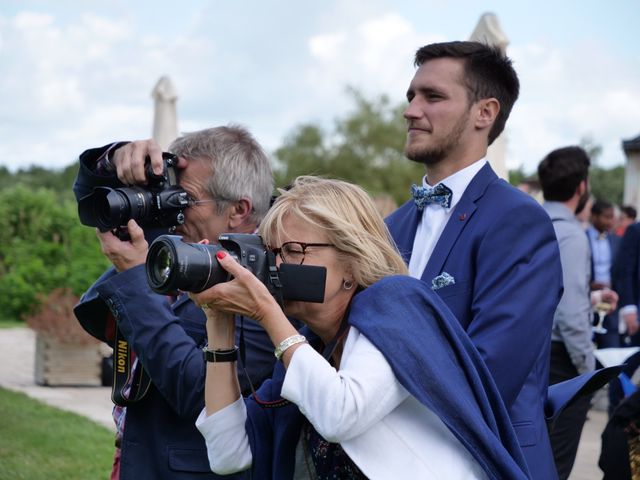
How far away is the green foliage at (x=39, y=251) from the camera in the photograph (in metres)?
14.9

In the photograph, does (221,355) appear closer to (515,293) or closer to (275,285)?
(275,285)

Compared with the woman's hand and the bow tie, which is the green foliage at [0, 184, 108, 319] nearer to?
the bow tie

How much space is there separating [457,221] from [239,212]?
2.32 feet

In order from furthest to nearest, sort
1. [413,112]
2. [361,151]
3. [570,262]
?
[361,151], [570,262], [413,112]

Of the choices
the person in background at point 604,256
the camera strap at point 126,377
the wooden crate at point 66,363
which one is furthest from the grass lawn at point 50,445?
the person in background at point 604,256

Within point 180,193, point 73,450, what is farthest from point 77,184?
point 73,450

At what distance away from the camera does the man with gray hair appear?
2.65 m

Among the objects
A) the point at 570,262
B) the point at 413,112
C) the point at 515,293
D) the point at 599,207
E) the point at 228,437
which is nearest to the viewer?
the point at 228,437

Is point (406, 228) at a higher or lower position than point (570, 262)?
higher

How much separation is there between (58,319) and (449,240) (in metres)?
7.70

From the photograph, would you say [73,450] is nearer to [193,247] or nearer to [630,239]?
[630,239]

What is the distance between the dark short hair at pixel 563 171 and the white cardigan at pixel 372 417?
363 cm

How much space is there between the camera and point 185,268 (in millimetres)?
2074

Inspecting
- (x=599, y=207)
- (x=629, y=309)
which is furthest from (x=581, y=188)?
(x=599, y=207)
